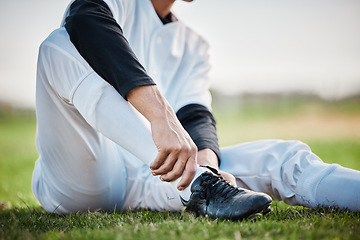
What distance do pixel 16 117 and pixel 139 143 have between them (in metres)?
29.6

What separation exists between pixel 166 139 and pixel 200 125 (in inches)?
25.6

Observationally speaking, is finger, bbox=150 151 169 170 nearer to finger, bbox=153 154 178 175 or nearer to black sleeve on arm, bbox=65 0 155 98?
finger, bbox=153 154 178 175

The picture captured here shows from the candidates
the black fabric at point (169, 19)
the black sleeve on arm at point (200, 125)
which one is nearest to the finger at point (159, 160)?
the black sleeve on arm at point (200, 125)

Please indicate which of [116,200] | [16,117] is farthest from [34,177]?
[16,117]

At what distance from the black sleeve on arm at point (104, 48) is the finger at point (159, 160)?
0.24 meters

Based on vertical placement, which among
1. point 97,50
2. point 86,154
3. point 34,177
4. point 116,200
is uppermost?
point 97,50

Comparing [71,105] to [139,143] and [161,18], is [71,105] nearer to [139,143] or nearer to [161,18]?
[139,143]

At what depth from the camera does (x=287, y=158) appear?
5.09ft

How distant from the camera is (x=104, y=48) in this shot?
4.00 feet

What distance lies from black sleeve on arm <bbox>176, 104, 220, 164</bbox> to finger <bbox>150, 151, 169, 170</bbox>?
486mm

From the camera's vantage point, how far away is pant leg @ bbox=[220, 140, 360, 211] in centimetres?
137

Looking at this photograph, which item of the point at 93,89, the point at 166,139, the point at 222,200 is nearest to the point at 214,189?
the point at 222,200

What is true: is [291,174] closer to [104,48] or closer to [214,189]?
[214,189]

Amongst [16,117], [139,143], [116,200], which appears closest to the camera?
[139,143]
